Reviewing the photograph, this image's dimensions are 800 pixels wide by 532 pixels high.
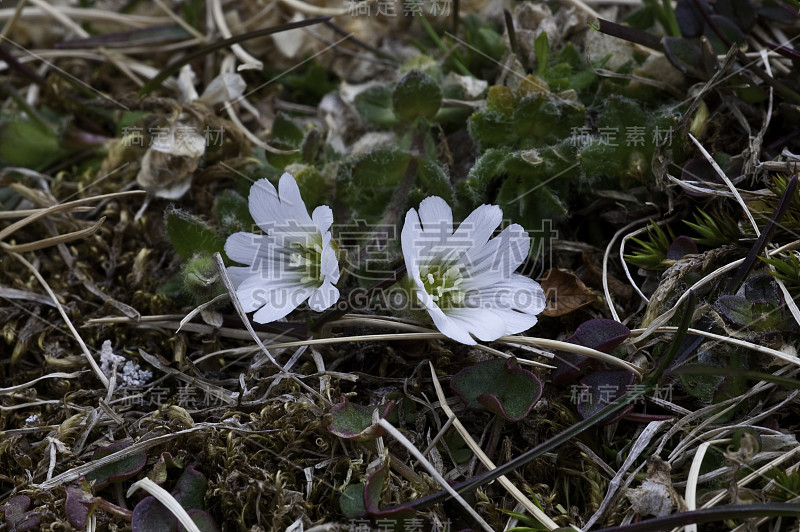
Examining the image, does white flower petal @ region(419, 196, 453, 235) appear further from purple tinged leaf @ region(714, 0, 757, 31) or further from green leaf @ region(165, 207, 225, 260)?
purple tinged leaf @ region(714, 0, 757, 31)

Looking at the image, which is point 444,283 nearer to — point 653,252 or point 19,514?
point 653,252

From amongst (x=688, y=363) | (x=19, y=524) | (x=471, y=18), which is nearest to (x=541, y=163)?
(x=688, y=363)

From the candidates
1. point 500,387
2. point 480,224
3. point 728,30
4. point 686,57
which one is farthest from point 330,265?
point 728,30

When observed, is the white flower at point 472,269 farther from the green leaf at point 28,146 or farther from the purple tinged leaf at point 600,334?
the green leaf at point 28,146

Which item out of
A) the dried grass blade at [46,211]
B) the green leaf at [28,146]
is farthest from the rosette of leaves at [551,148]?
the green leaf at [28,146]

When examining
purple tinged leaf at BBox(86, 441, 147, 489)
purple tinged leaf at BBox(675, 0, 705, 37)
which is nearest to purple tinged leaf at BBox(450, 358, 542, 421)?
purple tinged leaf at BBox(86, 441, 147, 489)

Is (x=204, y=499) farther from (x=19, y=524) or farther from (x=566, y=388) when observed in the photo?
(x=566, y=388)
